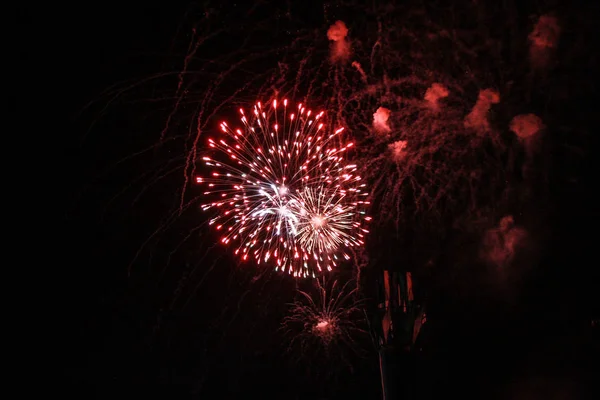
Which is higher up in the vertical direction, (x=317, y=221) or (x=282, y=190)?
(x=282, y=190)

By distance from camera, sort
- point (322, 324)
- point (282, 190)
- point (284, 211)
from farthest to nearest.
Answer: point (322, 324)
point (284, 211)
point (282, 190)

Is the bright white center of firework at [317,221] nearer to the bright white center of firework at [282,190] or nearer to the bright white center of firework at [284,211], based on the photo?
the bright white center of firework at [284,211]

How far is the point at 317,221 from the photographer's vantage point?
41.8ft

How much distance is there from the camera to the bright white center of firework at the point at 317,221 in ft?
41.7

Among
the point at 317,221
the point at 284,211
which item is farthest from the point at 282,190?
the point at 317,221

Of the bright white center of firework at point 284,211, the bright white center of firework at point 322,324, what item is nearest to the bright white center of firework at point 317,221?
the bright white center of firework at point 284,211

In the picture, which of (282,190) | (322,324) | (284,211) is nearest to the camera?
(282,190)

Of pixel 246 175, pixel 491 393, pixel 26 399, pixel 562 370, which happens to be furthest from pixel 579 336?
pixel 26 399

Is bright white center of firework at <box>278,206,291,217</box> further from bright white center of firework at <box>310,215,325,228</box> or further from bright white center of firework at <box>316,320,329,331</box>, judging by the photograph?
bright white center of firework at <box>316,320,329,331</box>

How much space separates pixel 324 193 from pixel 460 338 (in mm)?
13894

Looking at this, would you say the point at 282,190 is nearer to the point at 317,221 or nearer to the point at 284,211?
the point at 284,211

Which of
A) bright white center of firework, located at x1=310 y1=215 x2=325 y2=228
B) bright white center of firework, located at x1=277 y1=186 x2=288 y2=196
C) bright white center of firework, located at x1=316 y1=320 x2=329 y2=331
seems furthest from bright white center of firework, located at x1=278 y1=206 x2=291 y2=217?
bright white center of firework, located at x1=316 y1=320 x2=329 y2=331

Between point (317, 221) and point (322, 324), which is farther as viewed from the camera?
point (322, 324)

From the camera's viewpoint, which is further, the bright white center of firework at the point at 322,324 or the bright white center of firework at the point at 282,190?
the bright white center of firework at the point at 322,324
